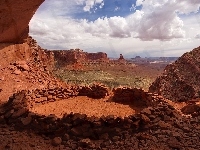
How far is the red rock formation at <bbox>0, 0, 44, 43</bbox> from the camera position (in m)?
12.0

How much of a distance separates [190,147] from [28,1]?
889 cm

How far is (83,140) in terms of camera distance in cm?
719

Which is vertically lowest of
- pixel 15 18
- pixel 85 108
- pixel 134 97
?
pixel 85 108

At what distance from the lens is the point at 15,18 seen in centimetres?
1302

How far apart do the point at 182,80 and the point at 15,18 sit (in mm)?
9097

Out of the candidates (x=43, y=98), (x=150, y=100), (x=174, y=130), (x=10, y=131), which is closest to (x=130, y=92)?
(x=150, y=100)

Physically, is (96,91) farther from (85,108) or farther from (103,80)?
(103,80)

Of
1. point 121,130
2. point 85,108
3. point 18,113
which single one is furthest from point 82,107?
point 121,130

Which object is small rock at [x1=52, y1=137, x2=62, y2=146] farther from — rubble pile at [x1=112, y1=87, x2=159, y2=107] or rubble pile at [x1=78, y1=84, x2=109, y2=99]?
rubble pile at [x1=78, y1=84, x2=109, y2=99]

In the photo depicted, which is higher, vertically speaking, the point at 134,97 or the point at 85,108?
the point at 134,97

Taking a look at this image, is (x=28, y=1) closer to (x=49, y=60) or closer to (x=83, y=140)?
(x=83, y=140)

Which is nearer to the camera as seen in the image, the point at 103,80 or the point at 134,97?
the point at 134,97

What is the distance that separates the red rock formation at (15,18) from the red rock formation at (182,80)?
311 inches

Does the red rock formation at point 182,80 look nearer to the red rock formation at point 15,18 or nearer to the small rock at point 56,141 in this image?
the red rock formation at point 15,18
